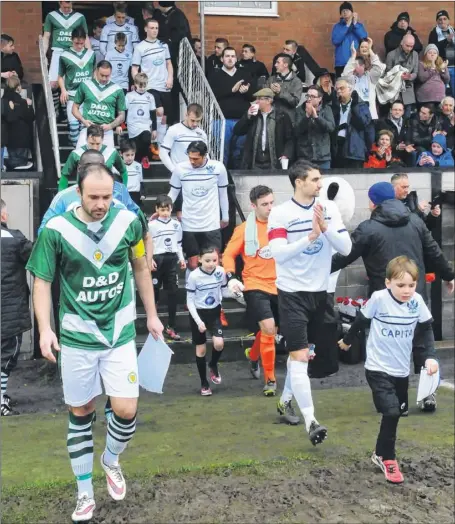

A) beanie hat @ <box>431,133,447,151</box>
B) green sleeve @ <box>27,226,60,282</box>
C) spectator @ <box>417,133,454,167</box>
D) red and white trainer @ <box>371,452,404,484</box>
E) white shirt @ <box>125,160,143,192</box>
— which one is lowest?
red and white trainer @ <box>371,452,404,484</box>

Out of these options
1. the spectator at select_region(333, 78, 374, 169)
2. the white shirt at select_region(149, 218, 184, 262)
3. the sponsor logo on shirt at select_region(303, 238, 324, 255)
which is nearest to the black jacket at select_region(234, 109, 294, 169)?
the spectator at select_region(333, 78, 374, 169)

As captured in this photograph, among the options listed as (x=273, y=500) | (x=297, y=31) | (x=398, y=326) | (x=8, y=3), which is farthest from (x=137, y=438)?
(x=297, y=31)

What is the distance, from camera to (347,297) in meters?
13.9

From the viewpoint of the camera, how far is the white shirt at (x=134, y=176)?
43.0 feet

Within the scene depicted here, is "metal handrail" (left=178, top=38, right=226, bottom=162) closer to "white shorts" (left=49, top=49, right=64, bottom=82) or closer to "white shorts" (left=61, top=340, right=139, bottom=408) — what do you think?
"white shorts" (left=49, top=49, right=64, bottom=82)

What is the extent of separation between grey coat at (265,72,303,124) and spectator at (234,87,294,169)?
1.07 feet

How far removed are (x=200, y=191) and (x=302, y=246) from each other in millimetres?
4777

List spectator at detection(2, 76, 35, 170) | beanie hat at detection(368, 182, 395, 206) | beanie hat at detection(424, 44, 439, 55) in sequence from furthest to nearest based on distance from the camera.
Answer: beanie hat at detection(424, 44, 439, 55)
spectator at detection(2, 76, 35, 170)
beanie hat at detection(368, 182, 395, 206)

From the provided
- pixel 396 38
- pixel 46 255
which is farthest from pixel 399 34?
pixel 46 255

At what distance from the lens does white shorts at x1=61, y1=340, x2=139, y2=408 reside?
6.28m

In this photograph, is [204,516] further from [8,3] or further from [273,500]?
[8,3]

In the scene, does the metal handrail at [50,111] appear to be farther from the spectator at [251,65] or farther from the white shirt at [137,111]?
the spectator at [251,65]

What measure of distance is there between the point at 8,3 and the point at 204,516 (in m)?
12.1

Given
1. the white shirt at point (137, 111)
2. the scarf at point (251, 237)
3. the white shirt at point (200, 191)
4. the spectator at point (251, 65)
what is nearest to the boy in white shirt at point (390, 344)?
the scarf at point (251, 237)
